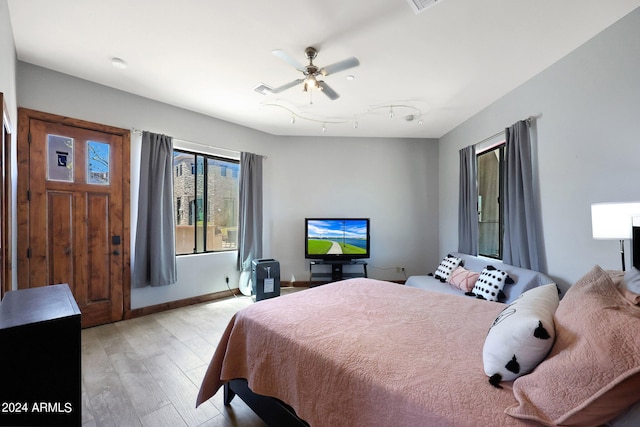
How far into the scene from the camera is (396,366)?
44.1 inches

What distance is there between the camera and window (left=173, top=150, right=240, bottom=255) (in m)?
3.91

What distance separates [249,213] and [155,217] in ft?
4.47

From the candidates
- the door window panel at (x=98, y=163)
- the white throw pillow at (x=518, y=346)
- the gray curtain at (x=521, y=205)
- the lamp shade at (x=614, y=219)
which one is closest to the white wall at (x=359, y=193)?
the gray curtain at (x=521, y=205)

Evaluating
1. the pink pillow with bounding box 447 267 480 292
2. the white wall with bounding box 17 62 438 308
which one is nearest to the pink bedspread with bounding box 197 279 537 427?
the pink pillow with bounding box 447 267 480 292

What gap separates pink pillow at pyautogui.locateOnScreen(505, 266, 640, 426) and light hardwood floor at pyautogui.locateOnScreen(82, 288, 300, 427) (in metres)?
1.49

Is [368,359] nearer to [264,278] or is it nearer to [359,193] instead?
[264,278]

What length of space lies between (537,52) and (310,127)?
290 cm

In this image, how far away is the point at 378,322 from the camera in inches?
63.1

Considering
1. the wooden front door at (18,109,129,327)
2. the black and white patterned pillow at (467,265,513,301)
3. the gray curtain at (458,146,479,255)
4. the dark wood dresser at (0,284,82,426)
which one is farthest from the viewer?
the gray curtain at (458,146,479,255)

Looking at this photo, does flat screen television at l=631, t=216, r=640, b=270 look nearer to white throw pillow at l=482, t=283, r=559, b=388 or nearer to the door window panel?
white throw pillow at l=482, t=283, r=559, b=388

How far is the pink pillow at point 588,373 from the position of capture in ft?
2.41

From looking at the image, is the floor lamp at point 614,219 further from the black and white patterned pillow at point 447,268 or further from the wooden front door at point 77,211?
the wooden front door at point 77,211

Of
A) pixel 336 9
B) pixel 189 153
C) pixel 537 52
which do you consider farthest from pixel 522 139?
pixel 189 153

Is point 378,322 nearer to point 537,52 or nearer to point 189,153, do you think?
point 537,52
